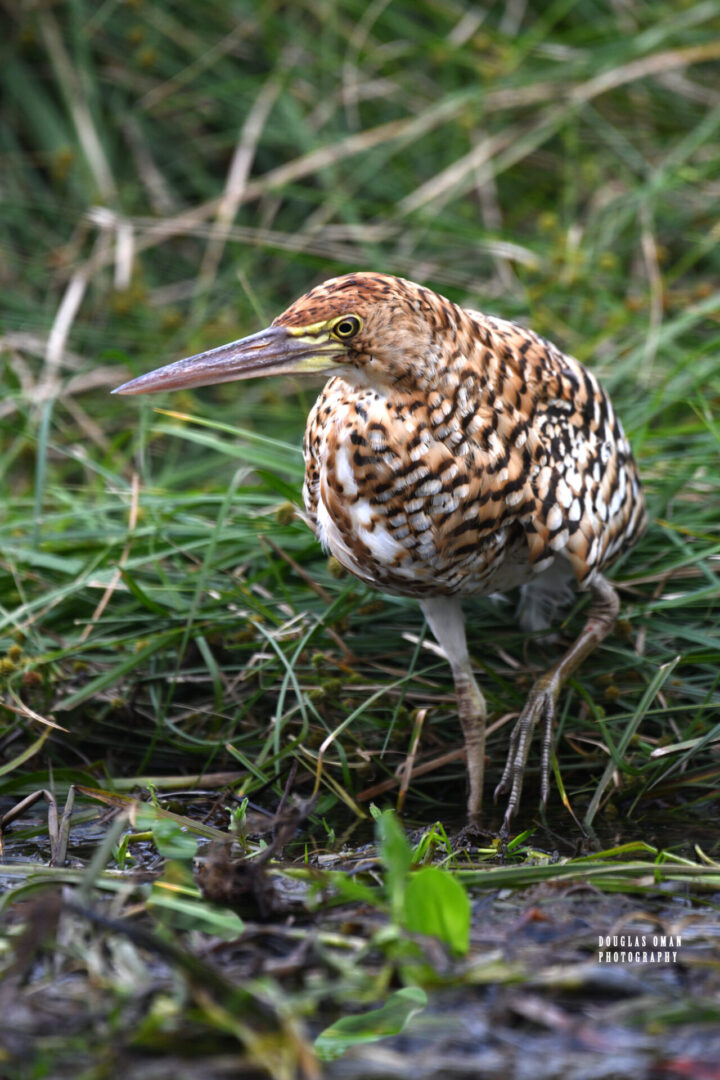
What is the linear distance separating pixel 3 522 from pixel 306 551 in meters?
1.15

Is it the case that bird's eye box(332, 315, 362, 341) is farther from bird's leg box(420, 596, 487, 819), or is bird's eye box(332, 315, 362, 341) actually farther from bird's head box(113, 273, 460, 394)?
bird's leg box(420, 596, 487, 819)

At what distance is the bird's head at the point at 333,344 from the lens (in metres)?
2.51

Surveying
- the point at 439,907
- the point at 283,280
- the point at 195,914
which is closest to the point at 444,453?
the point at 439,907

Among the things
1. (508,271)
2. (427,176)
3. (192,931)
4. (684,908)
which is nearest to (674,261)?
(508,271)

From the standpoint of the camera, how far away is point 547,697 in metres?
3.20

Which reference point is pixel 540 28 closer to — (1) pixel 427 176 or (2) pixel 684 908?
(1) pixel 427 176

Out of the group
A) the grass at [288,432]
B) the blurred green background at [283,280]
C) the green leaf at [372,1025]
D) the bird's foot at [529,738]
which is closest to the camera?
the green leaf at [372,1025]

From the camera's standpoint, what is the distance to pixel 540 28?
5.77 meters

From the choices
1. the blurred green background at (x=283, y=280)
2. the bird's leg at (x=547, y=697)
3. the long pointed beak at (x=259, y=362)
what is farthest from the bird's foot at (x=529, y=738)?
the long pointed beak at (x=259, y=362)

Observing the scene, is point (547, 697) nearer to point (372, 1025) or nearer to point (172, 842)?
point (172, 842)

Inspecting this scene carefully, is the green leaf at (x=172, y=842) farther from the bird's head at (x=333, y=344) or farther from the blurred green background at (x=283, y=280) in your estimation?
the bird's head at (x=333, y=344)

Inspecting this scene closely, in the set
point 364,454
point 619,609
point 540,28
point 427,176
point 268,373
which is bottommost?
point 619,609

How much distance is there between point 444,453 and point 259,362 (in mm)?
448

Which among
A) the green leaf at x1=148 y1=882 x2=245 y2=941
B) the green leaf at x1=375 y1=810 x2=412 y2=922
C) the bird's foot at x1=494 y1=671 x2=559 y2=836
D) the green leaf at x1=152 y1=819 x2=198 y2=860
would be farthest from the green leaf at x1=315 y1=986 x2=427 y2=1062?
the bird's foot at x1=494 y1=671 x2=559 y2=836
